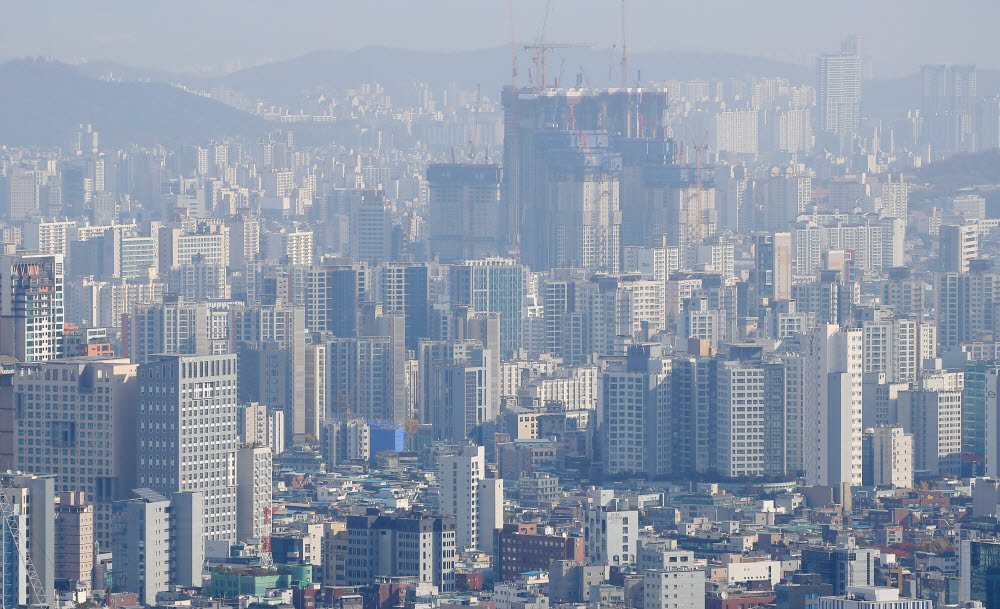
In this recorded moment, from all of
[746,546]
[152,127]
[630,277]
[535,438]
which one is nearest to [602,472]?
[535,438]

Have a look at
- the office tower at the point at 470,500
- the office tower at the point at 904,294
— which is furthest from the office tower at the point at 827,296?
the office tower at the point at 470,500

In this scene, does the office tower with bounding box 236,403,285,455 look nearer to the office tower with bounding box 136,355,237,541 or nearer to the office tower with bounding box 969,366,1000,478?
the office tower with bounding box 969,366,1000,478

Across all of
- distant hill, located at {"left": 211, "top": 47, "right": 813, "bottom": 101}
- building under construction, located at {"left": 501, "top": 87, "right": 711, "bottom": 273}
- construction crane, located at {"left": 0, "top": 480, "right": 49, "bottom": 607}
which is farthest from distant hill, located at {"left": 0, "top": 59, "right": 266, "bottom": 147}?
A: construction crane, located at {"left": 0, "top": 480, "right": 49, "bottom": 607}

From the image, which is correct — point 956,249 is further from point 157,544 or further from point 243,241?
point 157,544

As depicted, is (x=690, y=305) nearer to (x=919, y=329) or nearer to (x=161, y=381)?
(x=919, y=329)

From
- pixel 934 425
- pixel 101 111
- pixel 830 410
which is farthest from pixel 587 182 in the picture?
pixel 830 410
